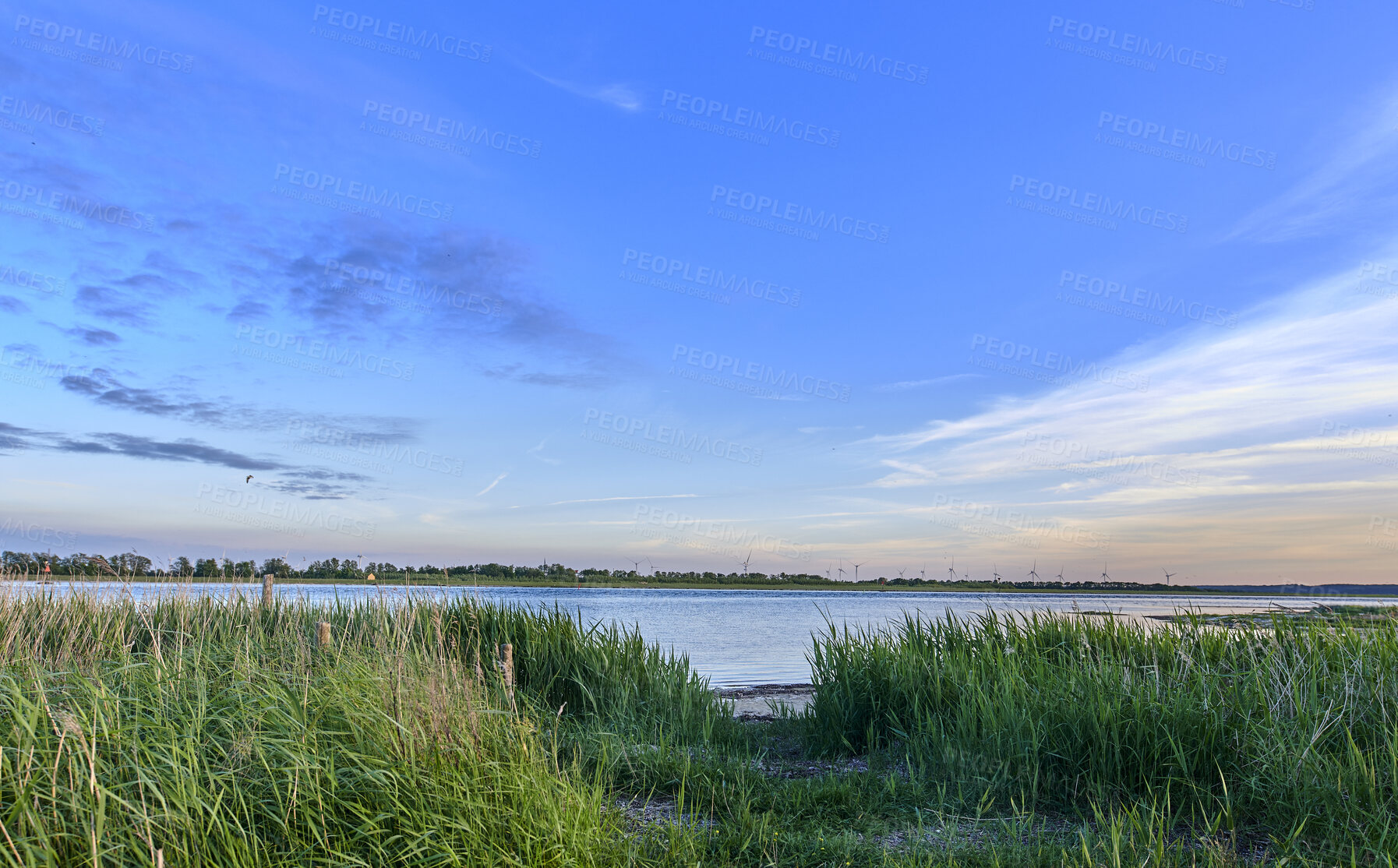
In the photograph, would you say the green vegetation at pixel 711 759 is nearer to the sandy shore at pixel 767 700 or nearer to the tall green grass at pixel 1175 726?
the tall green grass at pixel 1175 726

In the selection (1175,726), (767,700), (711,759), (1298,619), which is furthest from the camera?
(767,700)

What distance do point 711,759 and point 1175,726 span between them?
4.25 meters

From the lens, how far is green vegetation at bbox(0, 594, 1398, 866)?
173 inches

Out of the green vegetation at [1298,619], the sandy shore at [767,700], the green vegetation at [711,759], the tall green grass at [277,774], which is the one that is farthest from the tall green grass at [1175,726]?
the tall green grass at [277,774]

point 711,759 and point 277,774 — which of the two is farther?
point 711,759

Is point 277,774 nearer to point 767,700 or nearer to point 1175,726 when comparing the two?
point 1175,726

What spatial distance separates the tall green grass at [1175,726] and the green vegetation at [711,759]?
0.03m

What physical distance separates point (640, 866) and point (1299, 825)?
469 centimetres

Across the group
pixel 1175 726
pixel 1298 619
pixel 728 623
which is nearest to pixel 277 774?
pixel 1175 726

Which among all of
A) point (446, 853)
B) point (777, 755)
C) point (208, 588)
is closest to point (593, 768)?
point (777, 755)

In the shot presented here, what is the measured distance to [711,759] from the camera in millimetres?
7887

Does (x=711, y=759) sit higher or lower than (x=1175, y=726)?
lower

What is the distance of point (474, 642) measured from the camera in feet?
39.5

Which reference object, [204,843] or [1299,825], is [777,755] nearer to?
[1299,825]
